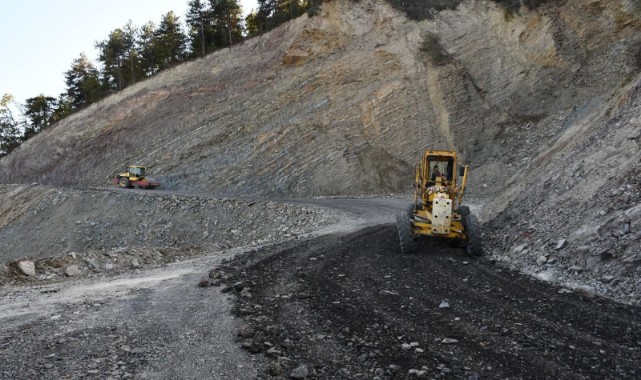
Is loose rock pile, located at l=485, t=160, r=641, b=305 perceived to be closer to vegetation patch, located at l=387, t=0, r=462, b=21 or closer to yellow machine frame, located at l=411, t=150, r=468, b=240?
yellow machine frame, located at l=411, t=150, r=468, b=240

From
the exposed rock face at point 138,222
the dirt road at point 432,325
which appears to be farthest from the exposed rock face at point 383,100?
the dirt road at point 432,325

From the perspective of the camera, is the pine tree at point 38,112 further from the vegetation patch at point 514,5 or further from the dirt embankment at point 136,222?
the vegetation patch at point 514,5

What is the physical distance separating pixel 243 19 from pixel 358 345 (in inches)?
2175

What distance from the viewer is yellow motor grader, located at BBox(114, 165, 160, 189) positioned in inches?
1226

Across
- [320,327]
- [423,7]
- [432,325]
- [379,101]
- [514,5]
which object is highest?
[423,7]

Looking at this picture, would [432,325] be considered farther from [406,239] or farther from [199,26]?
[199,26]

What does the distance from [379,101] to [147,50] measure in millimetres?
35535

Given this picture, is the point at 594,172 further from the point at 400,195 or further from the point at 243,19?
the point at 243,19

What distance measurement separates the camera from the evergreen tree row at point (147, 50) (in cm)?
5006

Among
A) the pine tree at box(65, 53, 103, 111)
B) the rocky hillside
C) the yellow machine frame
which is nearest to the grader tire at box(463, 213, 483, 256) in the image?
the yellow machine frame

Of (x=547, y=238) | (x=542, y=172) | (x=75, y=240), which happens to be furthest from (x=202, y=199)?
(x=547, y=238)

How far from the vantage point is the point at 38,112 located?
200ft

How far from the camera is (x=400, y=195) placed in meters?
27.6

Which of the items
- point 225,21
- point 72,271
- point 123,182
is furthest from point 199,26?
point 72,271
